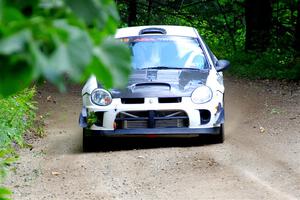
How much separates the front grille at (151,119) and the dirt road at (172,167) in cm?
33

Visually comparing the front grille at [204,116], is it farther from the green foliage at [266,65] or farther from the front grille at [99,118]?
the green foliage at [266,65]

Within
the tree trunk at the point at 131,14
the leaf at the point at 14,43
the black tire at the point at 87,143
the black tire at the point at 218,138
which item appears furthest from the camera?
the tree trunk at the point at 131,14

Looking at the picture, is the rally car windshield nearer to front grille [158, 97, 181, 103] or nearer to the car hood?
the car hood

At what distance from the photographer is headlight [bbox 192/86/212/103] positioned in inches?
349

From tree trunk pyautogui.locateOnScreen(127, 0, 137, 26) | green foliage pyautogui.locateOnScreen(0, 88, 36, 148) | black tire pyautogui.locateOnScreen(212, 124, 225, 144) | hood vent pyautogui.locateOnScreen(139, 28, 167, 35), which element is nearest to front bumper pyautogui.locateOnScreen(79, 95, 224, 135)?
black tire pyautogui.locateOnScreen(212, 124, 225, 144)

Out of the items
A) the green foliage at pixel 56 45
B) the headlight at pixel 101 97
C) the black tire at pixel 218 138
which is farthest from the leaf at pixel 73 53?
the black tire at pixel 218 138

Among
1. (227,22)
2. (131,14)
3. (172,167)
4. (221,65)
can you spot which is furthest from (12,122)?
(131,14)

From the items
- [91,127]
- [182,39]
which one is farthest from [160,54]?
[91,127]

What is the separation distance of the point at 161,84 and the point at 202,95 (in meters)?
0.59

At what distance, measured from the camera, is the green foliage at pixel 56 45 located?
3.34ft

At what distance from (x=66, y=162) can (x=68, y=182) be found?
1.10 meters

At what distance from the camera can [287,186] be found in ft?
23.1

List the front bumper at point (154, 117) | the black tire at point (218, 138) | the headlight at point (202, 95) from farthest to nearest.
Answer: the black tire at point (218, 138) → the headlight at point (202, 95) → the front bumper at point (154, 117)

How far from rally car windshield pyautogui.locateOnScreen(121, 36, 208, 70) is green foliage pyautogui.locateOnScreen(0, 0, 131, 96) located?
8370 millimetres
